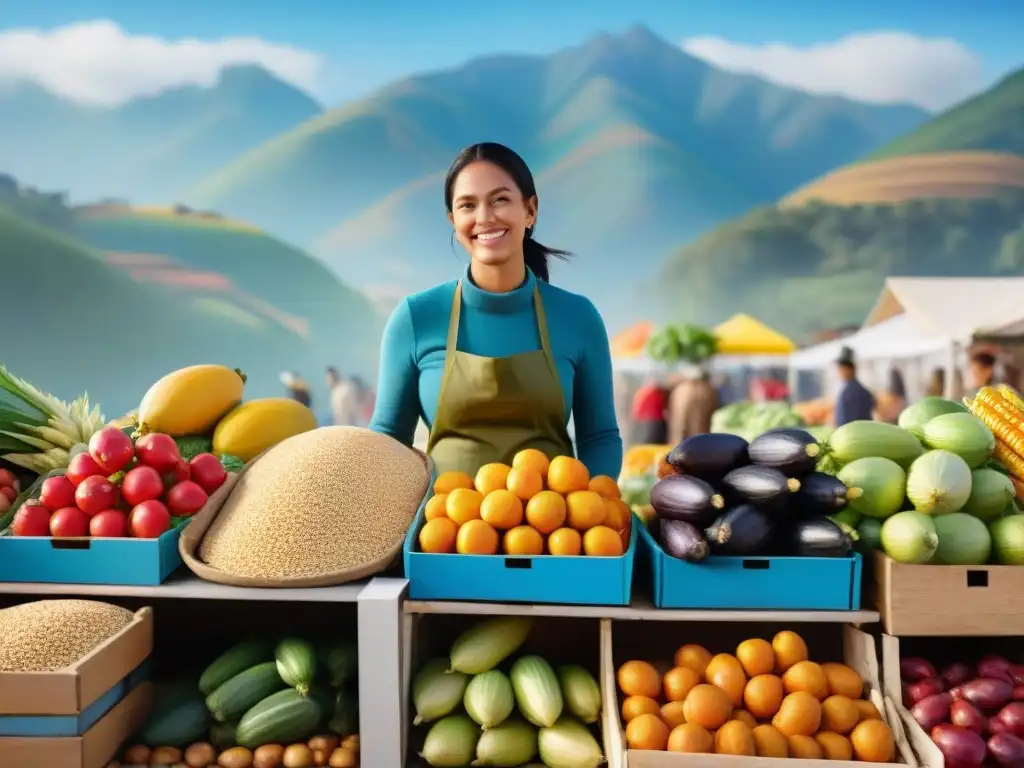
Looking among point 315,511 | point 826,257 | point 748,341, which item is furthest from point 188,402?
point 826,257

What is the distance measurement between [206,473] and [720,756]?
124 cm

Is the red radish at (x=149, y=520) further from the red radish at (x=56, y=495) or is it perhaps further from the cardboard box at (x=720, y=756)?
the cardboard box at (x=720, y=756)

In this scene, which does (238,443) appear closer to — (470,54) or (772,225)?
(470,54)

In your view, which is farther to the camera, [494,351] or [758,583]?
[494,351]

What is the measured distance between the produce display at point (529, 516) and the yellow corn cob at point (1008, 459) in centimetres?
90

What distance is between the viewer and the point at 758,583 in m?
1.55

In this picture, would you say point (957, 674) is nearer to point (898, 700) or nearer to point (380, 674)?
point (898, 700)

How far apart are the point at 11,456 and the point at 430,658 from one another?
123 centimetres

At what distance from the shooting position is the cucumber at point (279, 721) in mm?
1594

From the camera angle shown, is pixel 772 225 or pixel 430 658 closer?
pixel 430 658

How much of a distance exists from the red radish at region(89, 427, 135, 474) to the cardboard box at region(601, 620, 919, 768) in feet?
3.59

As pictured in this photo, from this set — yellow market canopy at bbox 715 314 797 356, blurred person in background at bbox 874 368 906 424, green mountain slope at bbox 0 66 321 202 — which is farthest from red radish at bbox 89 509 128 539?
green mountain slope at bbox 0 66 321 202

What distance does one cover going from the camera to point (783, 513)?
1.61 m

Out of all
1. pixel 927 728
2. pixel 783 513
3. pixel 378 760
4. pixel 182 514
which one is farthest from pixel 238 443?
pixel 927 728
